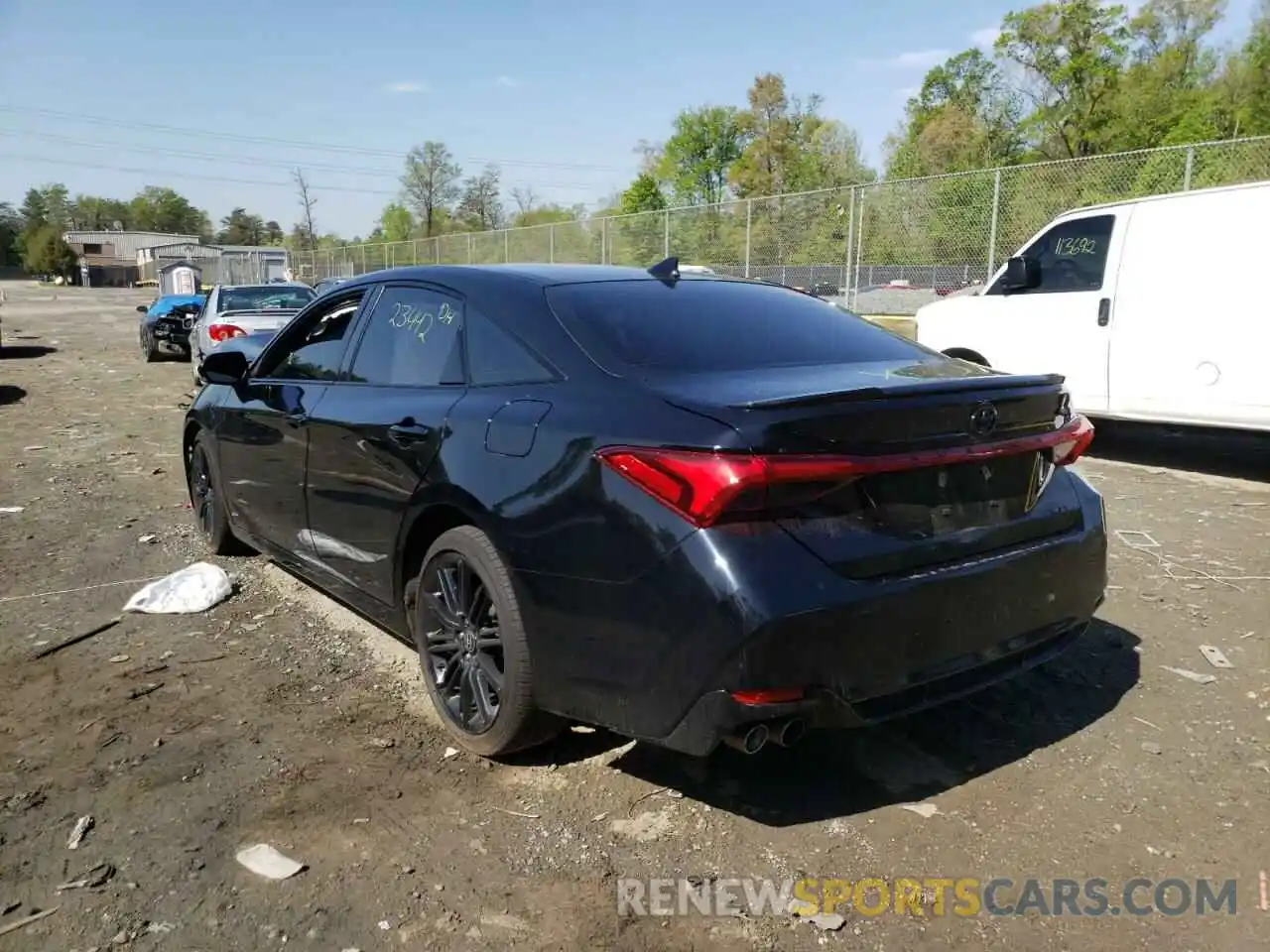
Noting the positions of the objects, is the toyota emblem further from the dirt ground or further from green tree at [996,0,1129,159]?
green tree at [996,0,1129,159]

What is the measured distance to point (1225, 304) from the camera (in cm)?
682

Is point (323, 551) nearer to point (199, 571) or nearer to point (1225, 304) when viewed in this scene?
point (199, 571)

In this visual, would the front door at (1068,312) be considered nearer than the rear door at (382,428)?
No

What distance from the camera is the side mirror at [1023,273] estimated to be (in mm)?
8047

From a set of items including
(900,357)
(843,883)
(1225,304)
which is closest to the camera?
(843,883)

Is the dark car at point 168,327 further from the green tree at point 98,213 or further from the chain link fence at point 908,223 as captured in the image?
the green tree at point 98,213

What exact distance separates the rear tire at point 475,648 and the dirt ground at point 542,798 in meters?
0.16

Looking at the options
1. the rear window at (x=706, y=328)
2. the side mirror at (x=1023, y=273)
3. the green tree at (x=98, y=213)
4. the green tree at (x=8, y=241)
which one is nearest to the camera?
the rear window at (x=706, y=328)

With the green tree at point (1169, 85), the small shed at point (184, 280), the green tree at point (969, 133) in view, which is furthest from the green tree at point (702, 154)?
the small shed at point (184, 280)

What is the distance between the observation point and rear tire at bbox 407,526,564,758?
9.42 feet

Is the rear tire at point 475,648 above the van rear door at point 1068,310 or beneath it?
beneath

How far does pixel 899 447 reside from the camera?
8.28 feet

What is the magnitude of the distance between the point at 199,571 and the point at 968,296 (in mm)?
6937

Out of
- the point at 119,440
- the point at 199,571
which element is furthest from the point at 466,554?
the point at 119,440
